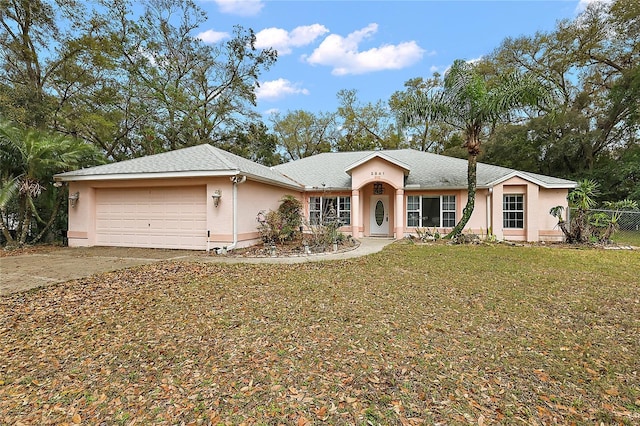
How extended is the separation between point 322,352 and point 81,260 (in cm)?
884

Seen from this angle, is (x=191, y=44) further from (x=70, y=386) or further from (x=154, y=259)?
(x=70, y=386)

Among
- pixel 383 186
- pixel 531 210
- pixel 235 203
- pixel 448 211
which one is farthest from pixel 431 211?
pixel 235 203

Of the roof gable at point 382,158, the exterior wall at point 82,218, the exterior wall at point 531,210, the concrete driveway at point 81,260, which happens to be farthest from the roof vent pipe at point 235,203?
the exterior wall at point 531,210

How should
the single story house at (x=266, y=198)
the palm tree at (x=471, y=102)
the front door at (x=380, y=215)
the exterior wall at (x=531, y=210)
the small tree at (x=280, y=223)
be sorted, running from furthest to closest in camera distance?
1. the front door at (x=380, y=215)
2. the exterior wall at (x=531, y=210)
3. the small tree at (x=280, y=223)
4. the palm tree at (x=471, y=102)
5. the single story house at (x=266, y=198)

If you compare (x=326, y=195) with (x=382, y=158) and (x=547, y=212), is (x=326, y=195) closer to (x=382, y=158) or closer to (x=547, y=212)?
(x=382, y=158)

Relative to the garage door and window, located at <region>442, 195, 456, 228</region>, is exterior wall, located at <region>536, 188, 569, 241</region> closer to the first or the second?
window, located at <region>442, 195, 456, 228</region>

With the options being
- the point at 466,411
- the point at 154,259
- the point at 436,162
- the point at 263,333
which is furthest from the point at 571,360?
the point at 436,162

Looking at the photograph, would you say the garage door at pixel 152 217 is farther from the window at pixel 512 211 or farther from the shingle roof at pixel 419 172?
the window at pixel 512 211

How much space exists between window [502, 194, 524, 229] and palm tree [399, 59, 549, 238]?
8.21ft

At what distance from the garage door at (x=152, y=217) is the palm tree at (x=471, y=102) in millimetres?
9431

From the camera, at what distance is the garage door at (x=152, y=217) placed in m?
11.3

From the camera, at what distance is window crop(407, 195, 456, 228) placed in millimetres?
14805

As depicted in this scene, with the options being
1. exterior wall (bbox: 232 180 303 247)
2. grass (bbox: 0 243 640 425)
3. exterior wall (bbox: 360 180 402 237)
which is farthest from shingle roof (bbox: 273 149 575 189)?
grass (bbox: 0 243 640 425)

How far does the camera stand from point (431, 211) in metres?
15.0
